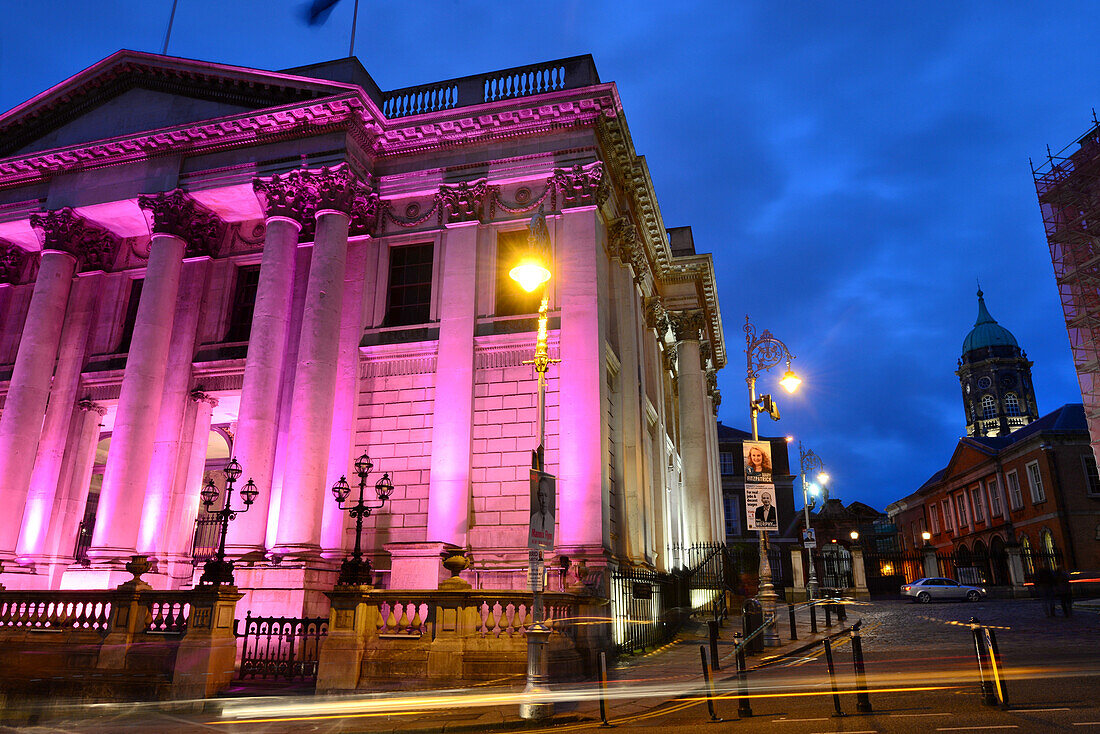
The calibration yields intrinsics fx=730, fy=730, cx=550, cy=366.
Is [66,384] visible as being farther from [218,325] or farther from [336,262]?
[336,262]

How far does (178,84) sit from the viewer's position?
26.3 metres

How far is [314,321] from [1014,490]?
57481mm

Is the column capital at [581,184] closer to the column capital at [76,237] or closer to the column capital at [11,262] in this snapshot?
the column capital at [76,237]

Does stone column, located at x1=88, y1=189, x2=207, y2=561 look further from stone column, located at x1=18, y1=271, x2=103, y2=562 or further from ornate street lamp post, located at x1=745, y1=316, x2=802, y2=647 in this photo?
ornate street lamp post, located at x1=745, y1=316, x2=802, y2=647

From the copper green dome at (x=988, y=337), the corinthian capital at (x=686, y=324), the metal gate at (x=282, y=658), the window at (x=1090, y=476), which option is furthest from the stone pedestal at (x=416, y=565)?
the copper green dome at (x=988, y=337)

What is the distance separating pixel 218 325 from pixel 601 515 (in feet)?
51.5

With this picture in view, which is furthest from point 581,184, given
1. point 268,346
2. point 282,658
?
point 282,658

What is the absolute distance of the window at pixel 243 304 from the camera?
26.3 meters

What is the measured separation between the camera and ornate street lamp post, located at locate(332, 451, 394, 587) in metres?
17.7

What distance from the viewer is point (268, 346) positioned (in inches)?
891

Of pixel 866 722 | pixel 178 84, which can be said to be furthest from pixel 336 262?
pixel 866 722

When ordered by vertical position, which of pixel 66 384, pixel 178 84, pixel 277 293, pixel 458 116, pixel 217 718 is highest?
pixel 178 84

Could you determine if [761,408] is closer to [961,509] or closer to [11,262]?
[11,262]

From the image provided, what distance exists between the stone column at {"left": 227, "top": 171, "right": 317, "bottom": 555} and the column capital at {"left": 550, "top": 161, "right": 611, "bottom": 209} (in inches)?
323
